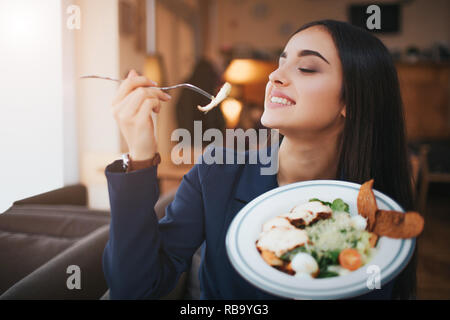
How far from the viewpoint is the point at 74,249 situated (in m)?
0.76

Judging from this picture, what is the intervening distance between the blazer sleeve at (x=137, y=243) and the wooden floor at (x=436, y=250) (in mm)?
777

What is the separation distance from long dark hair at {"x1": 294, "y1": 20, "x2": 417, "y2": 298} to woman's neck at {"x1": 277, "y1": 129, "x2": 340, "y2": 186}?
21 mm

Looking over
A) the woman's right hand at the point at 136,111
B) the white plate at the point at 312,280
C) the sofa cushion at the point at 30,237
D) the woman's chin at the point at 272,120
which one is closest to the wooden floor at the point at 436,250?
the white plate at the point at 312,280

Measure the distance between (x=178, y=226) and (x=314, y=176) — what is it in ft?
0.95

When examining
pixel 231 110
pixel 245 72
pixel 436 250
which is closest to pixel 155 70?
pixel 245 72

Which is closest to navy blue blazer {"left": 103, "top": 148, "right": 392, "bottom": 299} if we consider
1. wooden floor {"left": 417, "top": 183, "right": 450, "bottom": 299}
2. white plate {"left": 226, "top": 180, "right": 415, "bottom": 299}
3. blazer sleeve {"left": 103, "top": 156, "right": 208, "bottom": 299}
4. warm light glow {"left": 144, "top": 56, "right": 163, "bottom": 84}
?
blazer sleeve {"left": 103, "top": 156, "right": 208, "bottom": 299}

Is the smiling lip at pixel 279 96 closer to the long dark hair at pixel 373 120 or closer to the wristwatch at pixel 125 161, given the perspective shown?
the long dark hair at pixel 373 120

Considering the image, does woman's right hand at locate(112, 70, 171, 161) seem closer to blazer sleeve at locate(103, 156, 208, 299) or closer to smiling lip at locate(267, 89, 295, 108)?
blazer sleeve at locate(103, 156, 208, 299)

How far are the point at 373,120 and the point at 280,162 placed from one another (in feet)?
0.64

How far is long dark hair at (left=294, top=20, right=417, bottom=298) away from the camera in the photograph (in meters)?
0.57

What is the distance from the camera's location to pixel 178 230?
2.09ft

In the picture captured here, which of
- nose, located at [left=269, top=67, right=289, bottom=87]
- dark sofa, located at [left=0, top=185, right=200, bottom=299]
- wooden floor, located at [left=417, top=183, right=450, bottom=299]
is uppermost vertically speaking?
nose, located at [left=269, top=67, right=289, bottom=87]

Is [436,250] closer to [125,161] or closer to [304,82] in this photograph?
[304,82]
